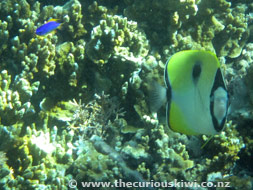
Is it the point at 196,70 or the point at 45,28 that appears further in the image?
the point at 45,28

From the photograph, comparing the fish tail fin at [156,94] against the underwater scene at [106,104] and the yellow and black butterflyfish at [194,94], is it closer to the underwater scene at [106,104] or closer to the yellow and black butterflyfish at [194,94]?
the yellow and black butterflyfish at [194,94]

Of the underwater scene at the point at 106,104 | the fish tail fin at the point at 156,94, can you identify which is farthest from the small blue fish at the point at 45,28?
the fish tail fin at the point at 156,94

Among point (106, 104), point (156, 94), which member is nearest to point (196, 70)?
point (156, 94)

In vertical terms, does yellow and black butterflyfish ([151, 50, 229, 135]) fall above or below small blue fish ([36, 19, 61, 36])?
below

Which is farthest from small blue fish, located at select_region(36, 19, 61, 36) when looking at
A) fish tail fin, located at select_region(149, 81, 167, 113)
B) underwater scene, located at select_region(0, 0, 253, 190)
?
fish tail fin, located at select_region(149, 81, 167, 113)

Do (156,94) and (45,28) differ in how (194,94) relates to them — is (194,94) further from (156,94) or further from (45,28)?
(45,28)

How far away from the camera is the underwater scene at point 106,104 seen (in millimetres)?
3207

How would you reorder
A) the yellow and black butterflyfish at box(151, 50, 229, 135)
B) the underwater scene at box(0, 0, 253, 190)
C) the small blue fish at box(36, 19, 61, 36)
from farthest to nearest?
the small blue fish at box(36, 19, 61, 36) → the underwater scene at box(0, 0, 253, 190) → the yellow and black butterflyfish at box(151, 50, 229, 135)

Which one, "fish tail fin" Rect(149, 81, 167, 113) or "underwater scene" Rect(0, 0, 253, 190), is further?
"underwater scene" Rect(0, 0, 253, 190)

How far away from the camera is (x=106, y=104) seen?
4039mm

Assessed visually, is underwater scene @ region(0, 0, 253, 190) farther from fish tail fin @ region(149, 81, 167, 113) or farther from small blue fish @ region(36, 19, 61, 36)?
fish tail fin @ region(149, 81, 167, 113)

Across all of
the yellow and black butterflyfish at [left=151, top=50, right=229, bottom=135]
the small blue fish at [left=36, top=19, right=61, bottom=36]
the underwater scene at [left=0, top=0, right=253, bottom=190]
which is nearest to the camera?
the yellow and black butterflyfish at [left=151, top=50, right=229, bottom=135]

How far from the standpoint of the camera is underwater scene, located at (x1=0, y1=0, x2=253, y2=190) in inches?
126

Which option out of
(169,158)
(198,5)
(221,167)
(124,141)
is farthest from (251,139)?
(198,5)
